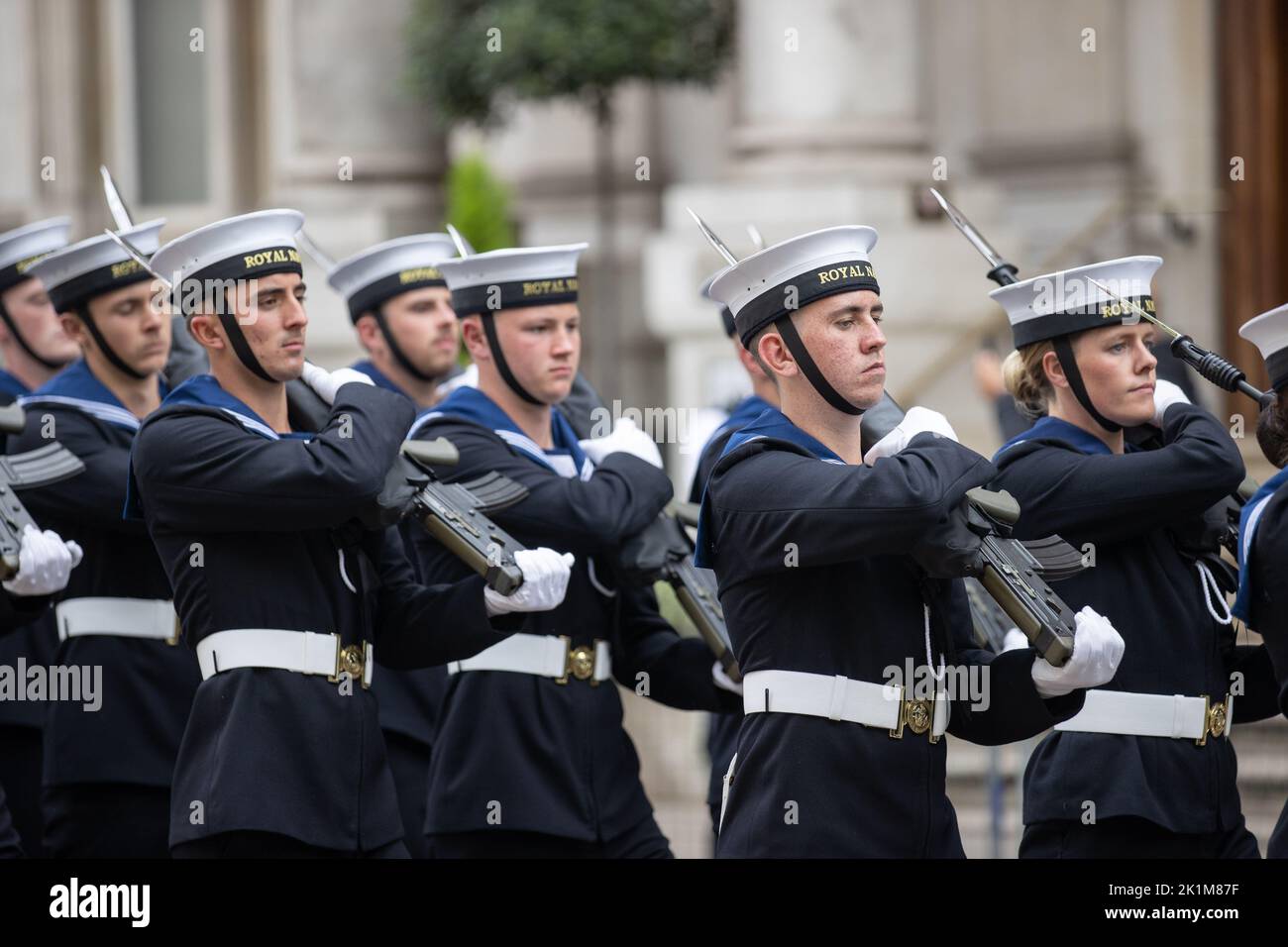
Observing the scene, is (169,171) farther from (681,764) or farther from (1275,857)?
(1275,857)

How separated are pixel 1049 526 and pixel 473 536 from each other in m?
1.30

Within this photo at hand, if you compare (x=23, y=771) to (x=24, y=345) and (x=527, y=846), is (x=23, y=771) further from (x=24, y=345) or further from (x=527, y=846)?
(x=527, y=846)

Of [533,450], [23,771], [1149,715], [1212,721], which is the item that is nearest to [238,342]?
[533,450]

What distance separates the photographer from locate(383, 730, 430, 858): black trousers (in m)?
6.29

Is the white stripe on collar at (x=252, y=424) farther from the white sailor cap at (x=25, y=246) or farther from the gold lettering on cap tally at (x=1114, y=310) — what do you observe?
the white sailor cap at (x=25, y=246)

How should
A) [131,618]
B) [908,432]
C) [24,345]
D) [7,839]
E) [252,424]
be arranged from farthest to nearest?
[24,345]
[131,618]
[7,839]
[252,424]
[908,432]

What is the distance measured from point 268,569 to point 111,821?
1.16m

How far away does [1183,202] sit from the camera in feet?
41.6

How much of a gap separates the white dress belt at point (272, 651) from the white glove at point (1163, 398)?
6.44 feet

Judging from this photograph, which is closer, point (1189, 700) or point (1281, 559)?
point (1281, 559)

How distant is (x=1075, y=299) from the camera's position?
5.21 metres

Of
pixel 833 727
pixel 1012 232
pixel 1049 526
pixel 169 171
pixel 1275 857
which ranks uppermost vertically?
pixel 169 171

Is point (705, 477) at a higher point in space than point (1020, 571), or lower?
higher
